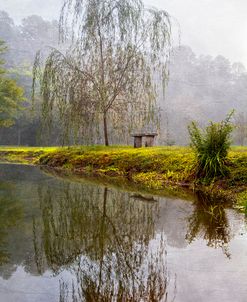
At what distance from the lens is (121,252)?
3.64 m

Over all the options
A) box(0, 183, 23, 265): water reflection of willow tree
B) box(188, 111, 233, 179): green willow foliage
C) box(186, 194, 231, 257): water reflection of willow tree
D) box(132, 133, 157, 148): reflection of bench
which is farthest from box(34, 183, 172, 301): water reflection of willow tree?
box(132, 133, 157, 148): reflection of bench

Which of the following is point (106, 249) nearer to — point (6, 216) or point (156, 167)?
point (6, 216)

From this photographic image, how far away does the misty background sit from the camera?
1750 inches

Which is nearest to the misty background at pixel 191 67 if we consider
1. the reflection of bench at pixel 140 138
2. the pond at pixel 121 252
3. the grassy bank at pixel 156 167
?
the reflection of bench at pixel 140 138

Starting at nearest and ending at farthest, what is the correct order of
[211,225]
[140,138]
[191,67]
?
[211,225] < [140,138] < [191,67]

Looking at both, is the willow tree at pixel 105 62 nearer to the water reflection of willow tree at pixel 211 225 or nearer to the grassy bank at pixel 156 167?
the grassy bank at pixel 156 167

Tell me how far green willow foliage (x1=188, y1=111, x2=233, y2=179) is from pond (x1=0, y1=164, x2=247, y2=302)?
6.72ft

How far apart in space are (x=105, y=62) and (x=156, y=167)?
6.56 metres

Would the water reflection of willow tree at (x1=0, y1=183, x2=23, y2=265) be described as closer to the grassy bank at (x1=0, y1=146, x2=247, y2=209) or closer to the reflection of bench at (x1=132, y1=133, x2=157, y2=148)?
the grassy bank at (x1=0, y1=146, x2=247, y2=209)

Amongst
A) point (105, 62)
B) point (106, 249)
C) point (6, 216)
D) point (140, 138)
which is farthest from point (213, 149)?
point (105, 62)

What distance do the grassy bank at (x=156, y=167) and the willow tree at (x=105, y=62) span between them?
1487 mm

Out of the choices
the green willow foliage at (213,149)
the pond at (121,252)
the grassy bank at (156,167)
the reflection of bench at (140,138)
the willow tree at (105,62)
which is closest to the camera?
the pond at (121,252)

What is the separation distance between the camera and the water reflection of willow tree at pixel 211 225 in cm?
415

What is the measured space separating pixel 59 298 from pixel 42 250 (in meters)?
1.15
